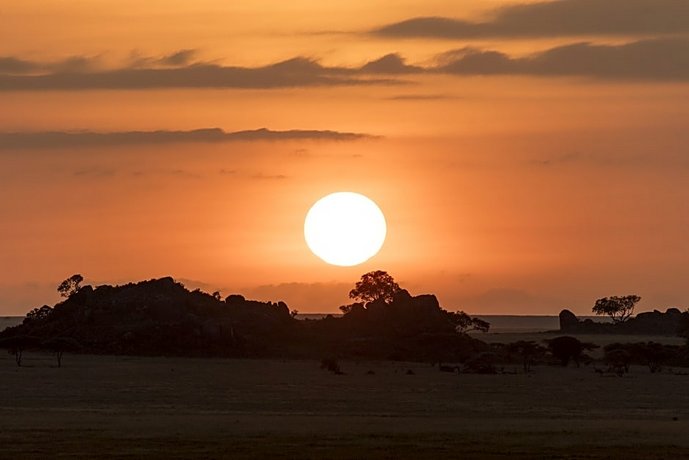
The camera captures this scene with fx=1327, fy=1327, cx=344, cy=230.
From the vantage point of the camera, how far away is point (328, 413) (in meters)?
68.9

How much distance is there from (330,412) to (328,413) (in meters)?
0.88

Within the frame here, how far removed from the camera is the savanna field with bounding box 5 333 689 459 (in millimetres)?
49219

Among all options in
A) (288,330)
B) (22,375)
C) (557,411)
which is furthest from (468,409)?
(288,330)

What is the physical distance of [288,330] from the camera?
147 m

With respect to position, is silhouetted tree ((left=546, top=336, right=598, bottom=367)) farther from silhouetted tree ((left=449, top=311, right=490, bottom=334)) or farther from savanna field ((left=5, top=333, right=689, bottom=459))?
silhouetted tree ((left=449, top=311, right=490, bottom=334))

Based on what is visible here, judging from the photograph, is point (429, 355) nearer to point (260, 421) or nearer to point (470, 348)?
point (470, 348)

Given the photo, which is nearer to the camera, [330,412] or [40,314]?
[330,412]

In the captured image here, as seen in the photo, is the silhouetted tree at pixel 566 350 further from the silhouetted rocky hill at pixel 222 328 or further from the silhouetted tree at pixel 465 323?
the silhouetted tree at pixel 465 323

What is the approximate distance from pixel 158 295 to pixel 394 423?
93.8m

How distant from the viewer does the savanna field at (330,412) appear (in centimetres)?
4922

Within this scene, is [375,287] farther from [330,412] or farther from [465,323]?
[330,412]

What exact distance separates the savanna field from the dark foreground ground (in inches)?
3.4

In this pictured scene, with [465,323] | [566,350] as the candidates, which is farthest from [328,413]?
[465,323]

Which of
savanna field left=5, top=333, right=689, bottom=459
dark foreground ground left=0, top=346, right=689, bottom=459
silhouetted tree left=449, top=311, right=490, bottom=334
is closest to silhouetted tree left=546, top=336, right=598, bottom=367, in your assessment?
savanna field left=5, top=333, right=689, bottom=459
